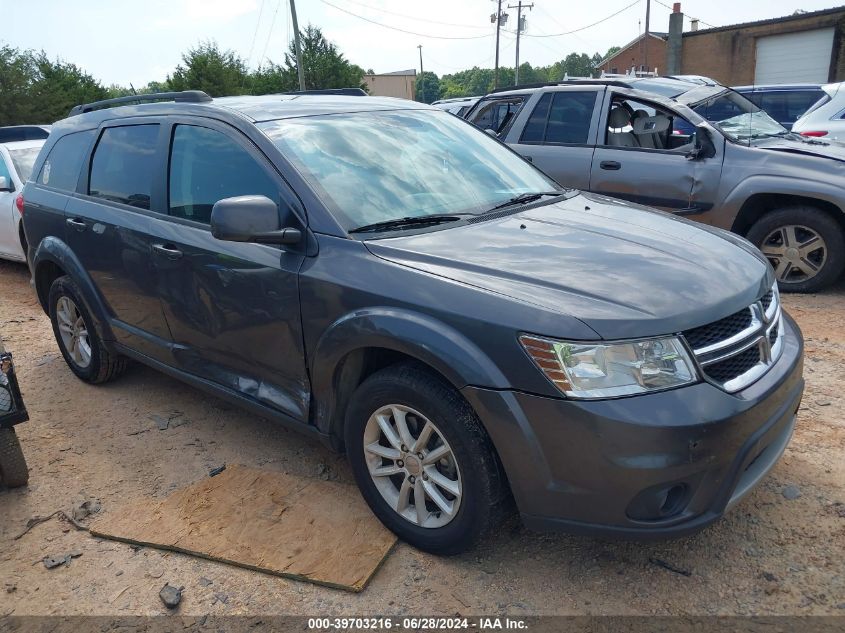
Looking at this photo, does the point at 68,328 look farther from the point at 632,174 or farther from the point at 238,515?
the point at 632,174

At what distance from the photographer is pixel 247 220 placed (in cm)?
281

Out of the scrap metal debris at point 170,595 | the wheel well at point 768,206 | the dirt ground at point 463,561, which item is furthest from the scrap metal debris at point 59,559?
the wheel well at point 768,206

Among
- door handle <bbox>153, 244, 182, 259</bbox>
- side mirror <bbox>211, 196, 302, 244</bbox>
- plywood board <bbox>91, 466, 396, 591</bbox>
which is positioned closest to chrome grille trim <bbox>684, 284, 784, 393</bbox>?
plywood board <bbox>91, 466, 396, 591</bbox>

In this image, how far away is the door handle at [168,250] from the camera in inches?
138

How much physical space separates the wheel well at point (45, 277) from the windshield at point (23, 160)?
3.55 metres

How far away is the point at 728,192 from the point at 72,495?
17.4ft

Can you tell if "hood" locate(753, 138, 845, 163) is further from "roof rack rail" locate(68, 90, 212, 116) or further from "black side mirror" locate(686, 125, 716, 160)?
"roof rack rail" locate(68, 90, 212, 116)

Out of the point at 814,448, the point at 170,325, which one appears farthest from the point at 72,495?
the point at 814,448

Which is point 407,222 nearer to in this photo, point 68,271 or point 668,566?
point 668,566

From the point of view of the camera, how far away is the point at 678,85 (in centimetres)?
712

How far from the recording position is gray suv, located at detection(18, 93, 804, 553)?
227 centimetres

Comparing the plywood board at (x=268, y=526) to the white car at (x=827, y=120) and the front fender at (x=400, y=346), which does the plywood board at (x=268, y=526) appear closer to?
the front fender at (x=400, y=346)

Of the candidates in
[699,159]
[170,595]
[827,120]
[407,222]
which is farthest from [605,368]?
[827,120]

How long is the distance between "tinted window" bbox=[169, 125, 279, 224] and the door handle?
175mm
